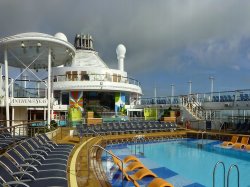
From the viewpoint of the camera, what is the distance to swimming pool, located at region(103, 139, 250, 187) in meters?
9.38

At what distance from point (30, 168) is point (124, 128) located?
1286 centimetres

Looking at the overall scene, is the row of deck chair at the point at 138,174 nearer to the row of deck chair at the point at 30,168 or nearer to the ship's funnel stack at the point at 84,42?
the row of deck chair at the point at 30,168

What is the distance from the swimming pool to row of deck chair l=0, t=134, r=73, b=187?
70.9 inches

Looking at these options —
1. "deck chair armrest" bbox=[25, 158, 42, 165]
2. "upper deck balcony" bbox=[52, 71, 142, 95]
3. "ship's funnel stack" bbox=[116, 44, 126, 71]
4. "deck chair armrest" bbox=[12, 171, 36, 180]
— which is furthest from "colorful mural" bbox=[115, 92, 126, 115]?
"deck chair armrest" bbox=[12, 171, 36, 180]

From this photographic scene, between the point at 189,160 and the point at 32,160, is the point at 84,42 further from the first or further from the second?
the point at 32,160

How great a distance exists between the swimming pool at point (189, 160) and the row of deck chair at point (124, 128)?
179cm

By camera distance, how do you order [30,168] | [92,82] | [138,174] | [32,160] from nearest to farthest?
1. [30,168]
2. [32,160]
3. [138,174]
4. [92,82]

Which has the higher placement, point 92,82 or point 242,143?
point 92,82

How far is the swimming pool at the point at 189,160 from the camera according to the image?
938cm

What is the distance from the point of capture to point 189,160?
12.6 meters

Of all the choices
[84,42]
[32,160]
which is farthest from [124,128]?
[84,42]

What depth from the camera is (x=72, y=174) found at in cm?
648

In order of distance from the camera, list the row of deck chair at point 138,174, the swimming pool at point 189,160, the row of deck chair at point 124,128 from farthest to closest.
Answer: the row of deck chair at point 124,128 → the swimming pool at point 189,160 → the row of deck chair at point 138,174

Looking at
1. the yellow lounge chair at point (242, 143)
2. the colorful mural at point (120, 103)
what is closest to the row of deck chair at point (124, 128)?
the yellow lounge chair at point (242, 143)
